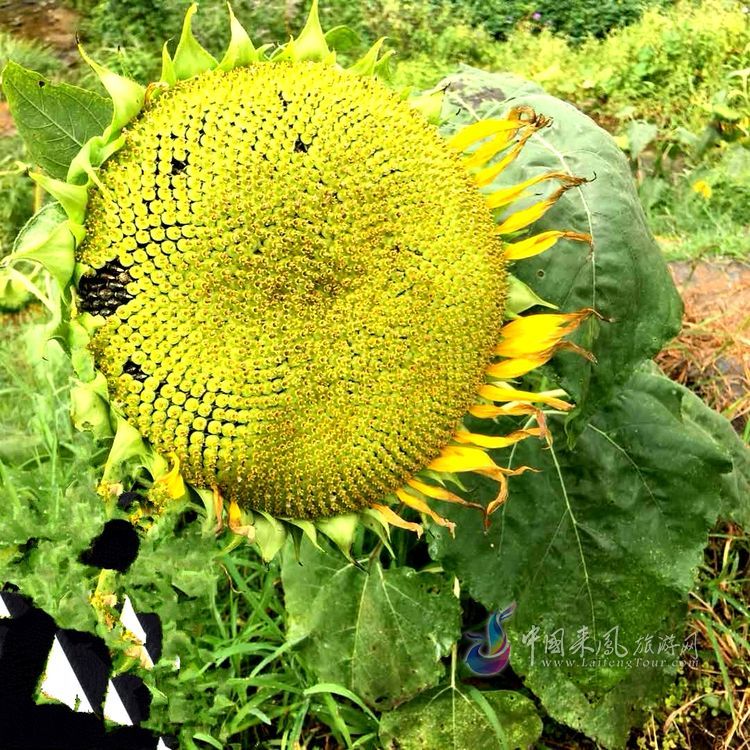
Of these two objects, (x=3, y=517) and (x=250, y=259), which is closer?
(x=250, y=259)

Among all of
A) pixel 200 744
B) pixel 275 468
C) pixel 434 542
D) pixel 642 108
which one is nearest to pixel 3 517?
pixel 200 744

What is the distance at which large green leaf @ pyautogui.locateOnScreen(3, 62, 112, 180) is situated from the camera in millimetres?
1055

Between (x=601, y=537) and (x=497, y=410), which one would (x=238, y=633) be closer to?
(x=601, y=537)

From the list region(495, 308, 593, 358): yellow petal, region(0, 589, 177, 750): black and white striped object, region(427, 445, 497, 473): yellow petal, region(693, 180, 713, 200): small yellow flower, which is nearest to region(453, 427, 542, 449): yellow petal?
region(427, 445, 497, 473): yellow petal

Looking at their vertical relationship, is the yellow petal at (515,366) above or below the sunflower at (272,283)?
below

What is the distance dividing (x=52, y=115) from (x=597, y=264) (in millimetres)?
767

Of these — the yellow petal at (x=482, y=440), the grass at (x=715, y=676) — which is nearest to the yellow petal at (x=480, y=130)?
the yellow petal at (x=482, y=440)

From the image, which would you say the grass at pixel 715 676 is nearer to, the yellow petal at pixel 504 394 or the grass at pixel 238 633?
the grass at pixel 238 633

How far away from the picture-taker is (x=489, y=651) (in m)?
1.96

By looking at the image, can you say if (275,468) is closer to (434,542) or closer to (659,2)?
(434,542)

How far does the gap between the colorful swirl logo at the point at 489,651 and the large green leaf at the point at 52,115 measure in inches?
52.8

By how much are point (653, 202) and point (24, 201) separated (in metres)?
2.71

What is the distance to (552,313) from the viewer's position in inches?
49.7

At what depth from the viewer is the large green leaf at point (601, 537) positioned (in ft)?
5.14
